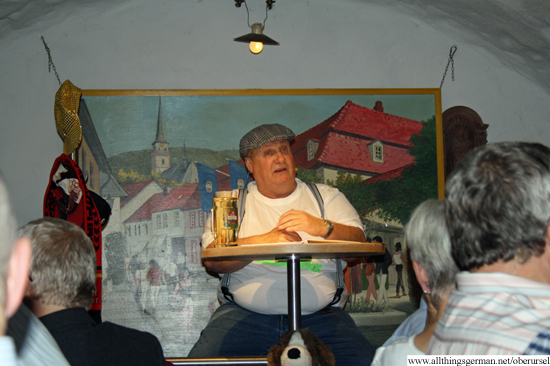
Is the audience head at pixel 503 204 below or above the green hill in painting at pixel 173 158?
below

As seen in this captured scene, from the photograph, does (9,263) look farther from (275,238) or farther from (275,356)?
(275,238)

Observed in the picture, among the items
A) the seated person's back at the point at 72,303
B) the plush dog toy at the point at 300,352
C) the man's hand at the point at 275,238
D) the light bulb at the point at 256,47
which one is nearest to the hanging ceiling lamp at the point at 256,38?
the light bulb at the point at 256,47

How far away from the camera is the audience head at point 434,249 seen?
124cm

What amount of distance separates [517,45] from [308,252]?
2.94 metres

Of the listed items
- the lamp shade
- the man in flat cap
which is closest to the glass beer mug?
the man in flat cap

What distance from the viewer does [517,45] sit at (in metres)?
3.72

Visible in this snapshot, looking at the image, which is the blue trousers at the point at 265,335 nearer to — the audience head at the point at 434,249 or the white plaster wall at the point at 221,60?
the audience head at the point at 434,249

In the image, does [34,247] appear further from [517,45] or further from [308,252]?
[517,45]

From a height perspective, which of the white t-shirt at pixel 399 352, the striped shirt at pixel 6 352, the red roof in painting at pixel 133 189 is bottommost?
the white t-shirt at pixel 399 352

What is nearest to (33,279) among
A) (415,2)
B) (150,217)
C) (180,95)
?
(150,217)

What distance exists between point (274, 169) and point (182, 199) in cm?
115

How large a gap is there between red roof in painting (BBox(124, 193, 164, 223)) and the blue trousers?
1.38m

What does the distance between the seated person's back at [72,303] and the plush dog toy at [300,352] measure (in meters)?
0.55

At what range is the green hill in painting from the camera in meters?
3.66
